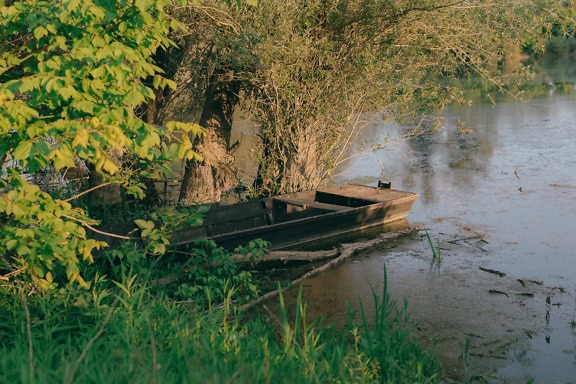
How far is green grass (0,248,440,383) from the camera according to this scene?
4.81 meters

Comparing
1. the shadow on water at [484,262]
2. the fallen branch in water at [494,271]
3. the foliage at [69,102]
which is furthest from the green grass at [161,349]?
the fallen branch in water at [494,271]

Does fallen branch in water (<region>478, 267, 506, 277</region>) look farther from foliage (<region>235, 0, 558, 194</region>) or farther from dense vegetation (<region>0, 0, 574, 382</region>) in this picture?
foliage (<region>235, 0, 558, 194</region>)

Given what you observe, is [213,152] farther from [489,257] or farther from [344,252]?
[489,257]

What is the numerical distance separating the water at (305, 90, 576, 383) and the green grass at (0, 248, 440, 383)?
1417mm

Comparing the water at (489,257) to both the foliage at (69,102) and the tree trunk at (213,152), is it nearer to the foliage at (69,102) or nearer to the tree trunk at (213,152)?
the foliage at (69,102)

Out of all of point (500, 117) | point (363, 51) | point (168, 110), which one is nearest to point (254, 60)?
point (363, 51)

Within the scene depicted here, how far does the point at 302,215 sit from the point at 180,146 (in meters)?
7.09

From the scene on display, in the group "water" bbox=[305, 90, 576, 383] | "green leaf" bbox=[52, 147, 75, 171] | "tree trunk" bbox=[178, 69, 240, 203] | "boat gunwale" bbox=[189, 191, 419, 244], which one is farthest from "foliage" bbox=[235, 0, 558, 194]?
"green leaf" bbox=[52, 147, 75, 171]

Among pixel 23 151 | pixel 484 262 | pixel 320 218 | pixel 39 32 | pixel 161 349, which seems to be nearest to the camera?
pixel 161 349

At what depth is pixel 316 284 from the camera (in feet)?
35.0

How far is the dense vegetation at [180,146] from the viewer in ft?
19.4

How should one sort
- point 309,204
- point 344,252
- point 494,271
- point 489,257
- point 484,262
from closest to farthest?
1. point 494,271
2. point 484,262
3. point 489,257
4. point 344,252
5. point 309,204

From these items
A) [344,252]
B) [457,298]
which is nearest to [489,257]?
[457,298]

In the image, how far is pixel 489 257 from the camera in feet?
38.4
